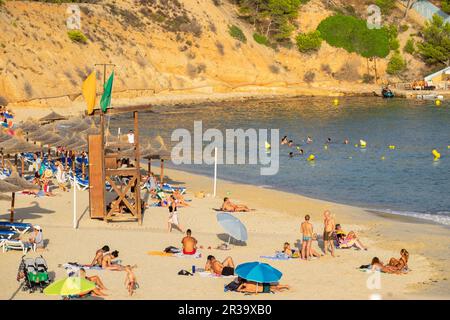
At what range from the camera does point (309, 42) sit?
108m

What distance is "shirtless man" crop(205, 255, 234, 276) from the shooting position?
22547 mm

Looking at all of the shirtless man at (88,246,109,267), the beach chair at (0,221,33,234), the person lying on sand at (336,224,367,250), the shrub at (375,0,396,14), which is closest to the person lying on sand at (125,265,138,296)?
the shirtless man at (88,246,109,267)

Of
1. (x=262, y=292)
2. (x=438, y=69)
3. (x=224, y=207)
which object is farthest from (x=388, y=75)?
(x=262, y=292)

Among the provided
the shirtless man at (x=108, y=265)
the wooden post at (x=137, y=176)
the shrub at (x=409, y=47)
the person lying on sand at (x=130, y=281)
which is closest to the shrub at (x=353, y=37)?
the shrub at (x=409, y=47)

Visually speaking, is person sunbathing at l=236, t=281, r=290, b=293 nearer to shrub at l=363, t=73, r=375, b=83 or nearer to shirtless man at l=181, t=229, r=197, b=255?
shirtless man at l=181, t=229, r=197, b=255

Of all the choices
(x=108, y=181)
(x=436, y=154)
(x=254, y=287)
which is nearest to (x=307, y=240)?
(x=254, y=287)

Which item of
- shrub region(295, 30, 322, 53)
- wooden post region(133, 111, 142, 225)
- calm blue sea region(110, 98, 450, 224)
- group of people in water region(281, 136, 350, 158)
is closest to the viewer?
wooden post region(133, 111, 142, 225)

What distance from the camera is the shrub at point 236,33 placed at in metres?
99.6

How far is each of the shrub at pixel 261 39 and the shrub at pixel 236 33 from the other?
3.97 m

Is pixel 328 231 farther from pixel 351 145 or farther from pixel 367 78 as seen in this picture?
pixel 367 78

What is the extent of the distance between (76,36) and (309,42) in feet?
107

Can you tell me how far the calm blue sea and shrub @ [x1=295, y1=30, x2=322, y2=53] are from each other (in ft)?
41.9

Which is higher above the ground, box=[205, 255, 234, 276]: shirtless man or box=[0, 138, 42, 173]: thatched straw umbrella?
box=[0, 138, 42, 173]: thatched straw umbrella

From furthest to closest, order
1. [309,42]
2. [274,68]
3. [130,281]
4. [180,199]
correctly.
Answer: [309,42] < [274,68] < [180,199] < [130,281]
